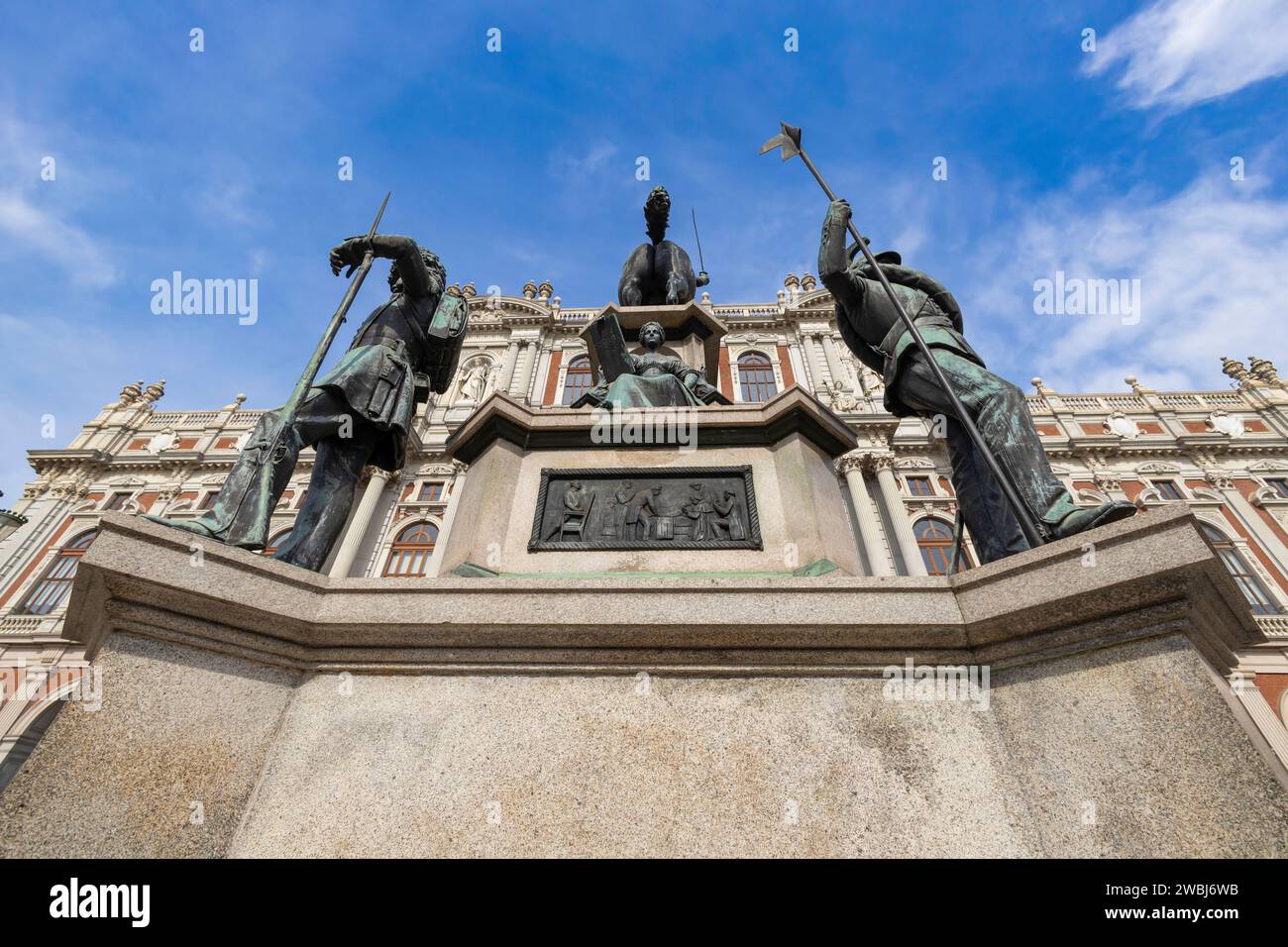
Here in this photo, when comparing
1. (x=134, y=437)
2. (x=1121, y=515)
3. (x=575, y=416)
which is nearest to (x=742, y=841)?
(x=1121, y=515)

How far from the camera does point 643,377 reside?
4.75 metres

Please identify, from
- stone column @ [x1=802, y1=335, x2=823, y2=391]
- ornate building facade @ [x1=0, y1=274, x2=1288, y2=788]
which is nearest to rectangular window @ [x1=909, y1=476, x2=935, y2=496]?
ornate building facade @ [x1=0, y1=274, x2=1288, y2=788]

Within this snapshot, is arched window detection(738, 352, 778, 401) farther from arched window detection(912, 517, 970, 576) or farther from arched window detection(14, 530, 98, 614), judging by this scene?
arched window detection(14, 530, 98, 614)

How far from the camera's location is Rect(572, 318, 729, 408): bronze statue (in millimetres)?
4469

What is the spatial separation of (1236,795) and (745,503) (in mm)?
2228

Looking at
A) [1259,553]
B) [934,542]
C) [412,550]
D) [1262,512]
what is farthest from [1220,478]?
[412,550]

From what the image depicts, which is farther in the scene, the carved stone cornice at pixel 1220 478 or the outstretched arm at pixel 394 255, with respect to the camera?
the carved stone cornice at pixel 1220 478

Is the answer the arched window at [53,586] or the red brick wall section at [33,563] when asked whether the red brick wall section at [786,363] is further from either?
the red brick wall section at [33,563]

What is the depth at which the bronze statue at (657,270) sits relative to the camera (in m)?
6.87

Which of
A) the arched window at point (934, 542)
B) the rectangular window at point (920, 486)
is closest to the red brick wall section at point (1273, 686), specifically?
the arched window at point (934, 542)

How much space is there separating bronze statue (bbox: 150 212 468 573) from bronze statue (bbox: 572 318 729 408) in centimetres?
114

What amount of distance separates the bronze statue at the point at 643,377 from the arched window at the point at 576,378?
21.8 meters

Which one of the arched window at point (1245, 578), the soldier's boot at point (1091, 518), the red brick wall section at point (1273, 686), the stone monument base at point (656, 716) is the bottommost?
the stone monument base at point (656, 716)
